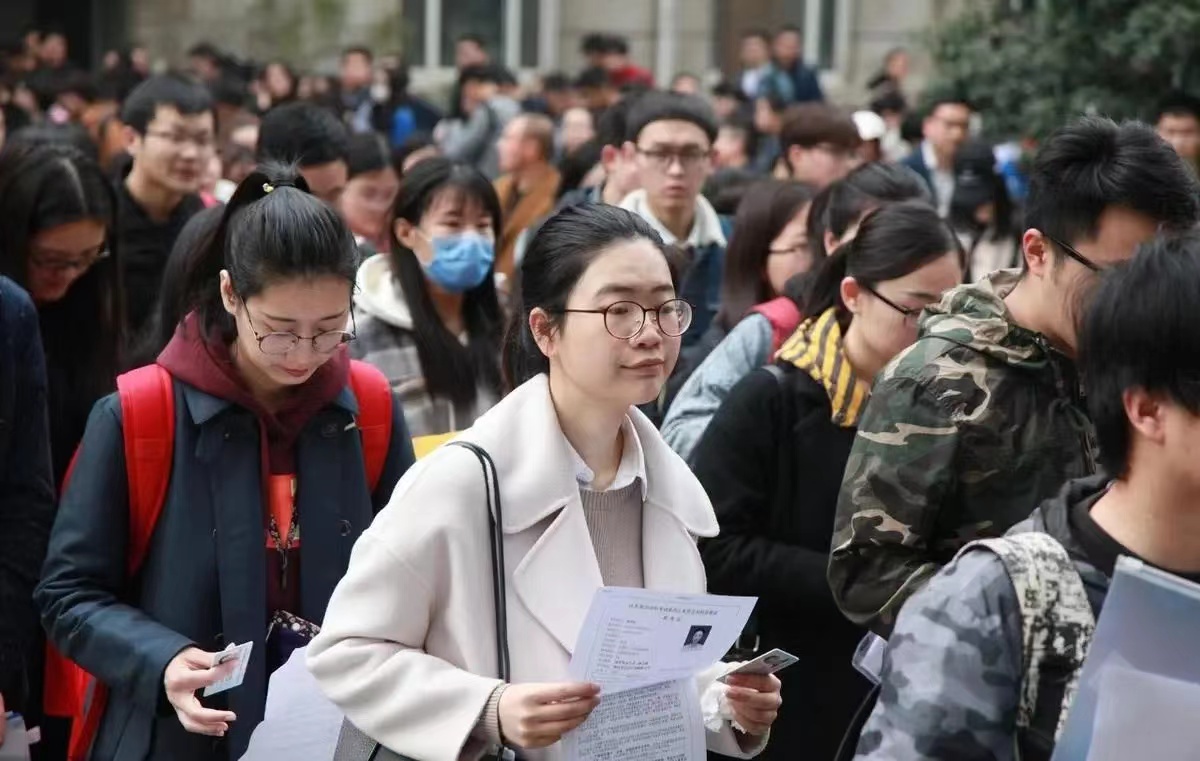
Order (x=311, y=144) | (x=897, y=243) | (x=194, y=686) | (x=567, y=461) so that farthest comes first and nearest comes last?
(x=311, y=144) < (x=897, y=243) < (x=194, y=686) < (x=567, y=461)

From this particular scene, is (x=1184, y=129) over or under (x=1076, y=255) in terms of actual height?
under

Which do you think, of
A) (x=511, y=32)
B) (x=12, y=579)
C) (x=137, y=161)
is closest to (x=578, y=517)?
(x=12, y=579)

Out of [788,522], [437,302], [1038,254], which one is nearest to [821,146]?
[437,302]

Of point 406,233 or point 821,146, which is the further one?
point 821,146

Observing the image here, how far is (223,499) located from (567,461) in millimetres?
819

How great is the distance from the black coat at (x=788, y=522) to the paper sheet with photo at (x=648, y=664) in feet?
4.12

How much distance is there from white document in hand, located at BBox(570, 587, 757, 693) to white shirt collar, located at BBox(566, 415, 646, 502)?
34 cm

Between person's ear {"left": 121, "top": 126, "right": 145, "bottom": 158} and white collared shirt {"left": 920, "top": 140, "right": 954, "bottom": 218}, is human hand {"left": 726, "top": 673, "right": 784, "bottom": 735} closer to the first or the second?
person's ear {"left": 121, "top": 126, "right": 145, "bottom": 158}

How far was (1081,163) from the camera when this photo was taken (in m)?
3.42

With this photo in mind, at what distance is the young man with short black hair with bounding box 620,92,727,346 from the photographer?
690 cm

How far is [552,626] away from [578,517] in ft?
0.61

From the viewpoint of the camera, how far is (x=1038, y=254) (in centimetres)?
343

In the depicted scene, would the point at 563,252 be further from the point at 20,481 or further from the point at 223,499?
the point at 20,481

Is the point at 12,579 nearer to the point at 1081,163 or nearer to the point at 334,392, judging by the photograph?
the point at 334,392
